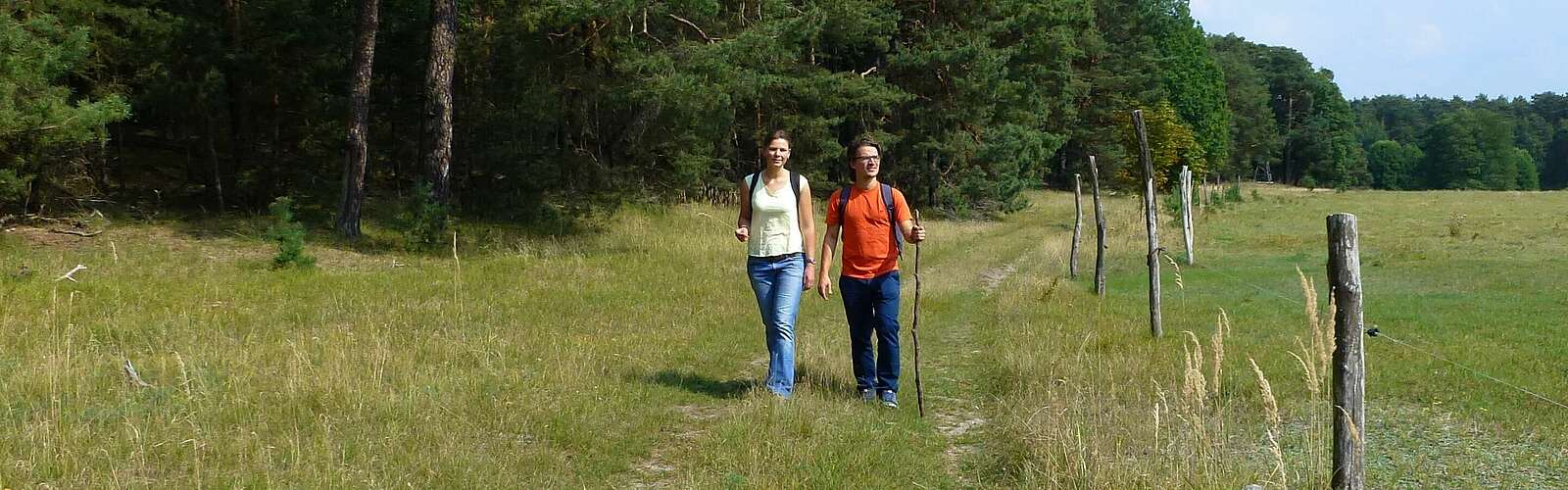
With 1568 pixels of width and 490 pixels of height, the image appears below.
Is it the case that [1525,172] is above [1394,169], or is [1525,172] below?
below

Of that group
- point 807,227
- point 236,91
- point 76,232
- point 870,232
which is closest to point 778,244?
point 807,227

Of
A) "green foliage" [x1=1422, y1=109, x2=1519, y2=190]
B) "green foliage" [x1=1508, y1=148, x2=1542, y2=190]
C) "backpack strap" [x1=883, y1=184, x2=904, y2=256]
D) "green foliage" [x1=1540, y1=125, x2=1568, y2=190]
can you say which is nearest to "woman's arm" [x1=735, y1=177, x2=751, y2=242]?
"backpack strap" [x1=883, y1=184, x2=904, y2=256]

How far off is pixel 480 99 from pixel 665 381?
1452 centimetres

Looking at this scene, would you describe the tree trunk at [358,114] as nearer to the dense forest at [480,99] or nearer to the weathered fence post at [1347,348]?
the dense forest at [480,99]

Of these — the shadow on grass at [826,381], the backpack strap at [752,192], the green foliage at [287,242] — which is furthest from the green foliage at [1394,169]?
the backpack strap at [752,192]

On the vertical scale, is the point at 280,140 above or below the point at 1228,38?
below

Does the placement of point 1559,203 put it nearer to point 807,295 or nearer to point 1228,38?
point 807,295

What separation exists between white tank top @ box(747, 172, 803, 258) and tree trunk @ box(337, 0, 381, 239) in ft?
36.2

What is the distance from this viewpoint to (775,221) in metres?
6.02

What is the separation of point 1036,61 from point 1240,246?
1475 centimetres

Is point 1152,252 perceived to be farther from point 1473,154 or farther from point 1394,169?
point 1394,169

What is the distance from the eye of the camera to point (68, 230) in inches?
563

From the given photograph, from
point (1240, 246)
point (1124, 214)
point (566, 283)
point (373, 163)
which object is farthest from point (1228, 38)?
point (566, 283)

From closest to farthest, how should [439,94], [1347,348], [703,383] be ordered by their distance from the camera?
[1347,348]
[703,383]
[439,94]
